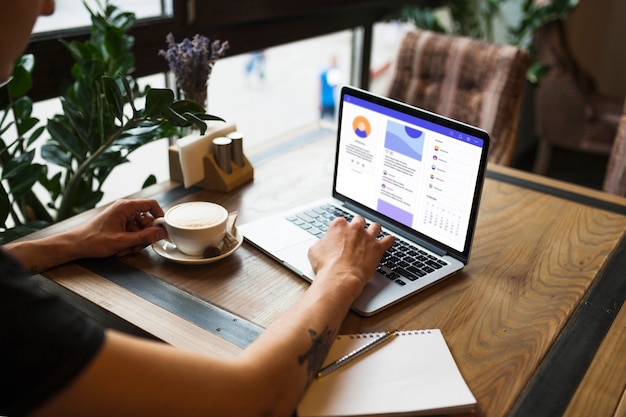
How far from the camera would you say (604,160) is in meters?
4.18

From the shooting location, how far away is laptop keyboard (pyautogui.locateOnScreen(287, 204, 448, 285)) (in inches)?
44.9

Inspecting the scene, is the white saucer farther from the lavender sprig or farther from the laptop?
the lavender sprig

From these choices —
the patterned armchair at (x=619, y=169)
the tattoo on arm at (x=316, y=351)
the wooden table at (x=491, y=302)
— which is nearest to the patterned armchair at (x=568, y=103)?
the patterned armchair at (x=619, y=169)

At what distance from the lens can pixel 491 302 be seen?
3.60 ft

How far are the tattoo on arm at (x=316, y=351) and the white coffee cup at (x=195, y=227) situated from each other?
1.12ft

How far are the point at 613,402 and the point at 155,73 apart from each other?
5.34 ft

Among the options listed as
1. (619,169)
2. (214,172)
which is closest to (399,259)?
(214,172)

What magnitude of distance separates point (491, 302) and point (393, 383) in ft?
1.02

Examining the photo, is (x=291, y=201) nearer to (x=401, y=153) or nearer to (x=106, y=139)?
(x=401, y=153)

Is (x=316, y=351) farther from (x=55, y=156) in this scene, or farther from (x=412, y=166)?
(x=55, y=156)

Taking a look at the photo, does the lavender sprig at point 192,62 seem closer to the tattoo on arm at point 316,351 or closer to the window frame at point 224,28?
the window frame at point 224,28

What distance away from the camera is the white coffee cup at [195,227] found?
44.7 inches

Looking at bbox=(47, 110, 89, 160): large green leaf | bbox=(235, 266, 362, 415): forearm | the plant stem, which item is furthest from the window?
bbox=(235, 266, 362, 415): forearm

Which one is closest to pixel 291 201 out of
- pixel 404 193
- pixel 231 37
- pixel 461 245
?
pixel 404 193
